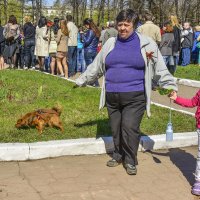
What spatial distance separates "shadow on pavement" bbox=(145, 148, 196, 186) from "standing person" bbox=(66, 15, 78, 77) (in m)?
7.81

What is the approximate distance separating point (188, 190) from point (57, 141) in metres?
1.95

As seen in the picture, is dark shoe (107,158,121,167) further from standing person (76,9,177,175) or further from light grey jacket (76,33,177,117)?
light grey jacket (76,33,177,117)

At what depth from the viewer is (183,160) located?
605 cm

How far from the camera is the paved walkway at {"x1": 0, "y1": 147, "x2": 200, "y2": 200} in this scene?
15.5ft

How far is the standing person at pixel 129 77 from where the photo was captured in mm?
5285

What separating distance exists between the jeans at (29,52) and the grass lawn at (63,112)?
4.54 m

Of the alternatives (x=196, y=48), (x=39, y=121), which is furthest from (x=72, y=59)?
(x=39, y=121)

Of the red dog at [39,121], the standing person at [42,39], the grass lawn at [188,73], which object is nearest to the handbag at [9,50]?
the standing person at [42,39]

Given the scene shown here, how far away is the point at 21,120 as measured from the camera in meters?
6.80

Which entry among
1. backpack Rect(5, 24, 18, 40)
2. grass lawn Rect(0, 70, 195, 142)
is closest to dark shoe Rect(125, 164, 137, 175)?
grass lawn Rect(0, 70, 195, 142)

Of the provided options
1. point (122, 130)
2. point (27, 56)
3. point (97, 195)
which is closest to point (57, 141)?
point (122, 130)

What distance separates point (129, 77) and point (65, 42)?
7831 mm

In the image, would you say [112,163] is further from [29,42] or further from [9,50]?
[29,42]

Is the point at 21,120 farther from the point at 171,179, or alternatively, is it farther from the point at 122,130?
the point at 171,179
